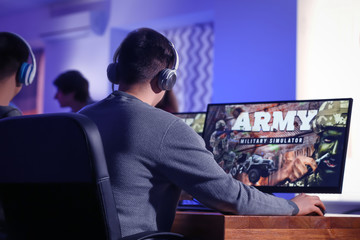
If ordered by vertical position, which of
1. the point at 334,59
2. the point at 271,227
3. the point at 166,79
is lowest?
the point at 271,227

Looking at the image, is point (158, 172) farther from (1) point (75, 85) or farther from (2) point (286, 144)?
(1) point (75, 85)

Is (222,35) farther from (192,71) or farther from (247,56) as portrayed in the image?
(192,71)

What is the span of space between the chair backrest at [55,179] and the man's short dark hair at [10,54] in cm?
93

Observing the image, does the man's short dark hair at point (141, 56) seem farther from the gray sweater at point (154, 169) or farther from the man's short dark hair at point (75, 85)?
the man's short dark hair at point (75, 85)

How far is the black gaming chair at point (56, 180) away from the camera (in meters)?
0.99

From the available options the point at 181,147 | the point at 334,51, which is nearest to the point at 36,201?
the point at 181,147

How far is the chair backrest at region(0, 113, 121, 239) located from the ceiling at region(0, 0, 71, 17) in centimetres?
458

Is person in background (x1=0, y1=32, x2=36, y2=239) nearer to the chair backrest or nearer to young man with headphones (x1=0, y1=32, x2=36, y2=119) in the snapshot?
young man with headphones (x1=0, y1=32, x2=36, y2=119)

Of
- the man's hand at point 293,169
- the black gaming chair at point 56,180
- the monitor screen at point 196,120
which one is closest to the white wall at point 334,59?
the monitor screen at point 196,120

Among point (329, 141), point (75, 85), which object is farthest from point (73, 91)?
point (329, 141)

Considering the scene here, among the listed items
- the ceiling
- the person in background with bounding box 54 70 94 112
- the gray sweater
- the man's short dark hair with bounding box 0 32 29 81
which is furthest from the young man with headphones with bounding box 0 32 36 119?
the ceiling

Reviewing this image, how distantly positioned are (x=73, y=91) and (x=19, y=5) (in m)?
2.24

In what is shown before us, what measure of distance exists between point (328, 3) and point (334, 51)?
1.16 feet

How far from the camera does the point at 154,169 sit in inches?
46.5
